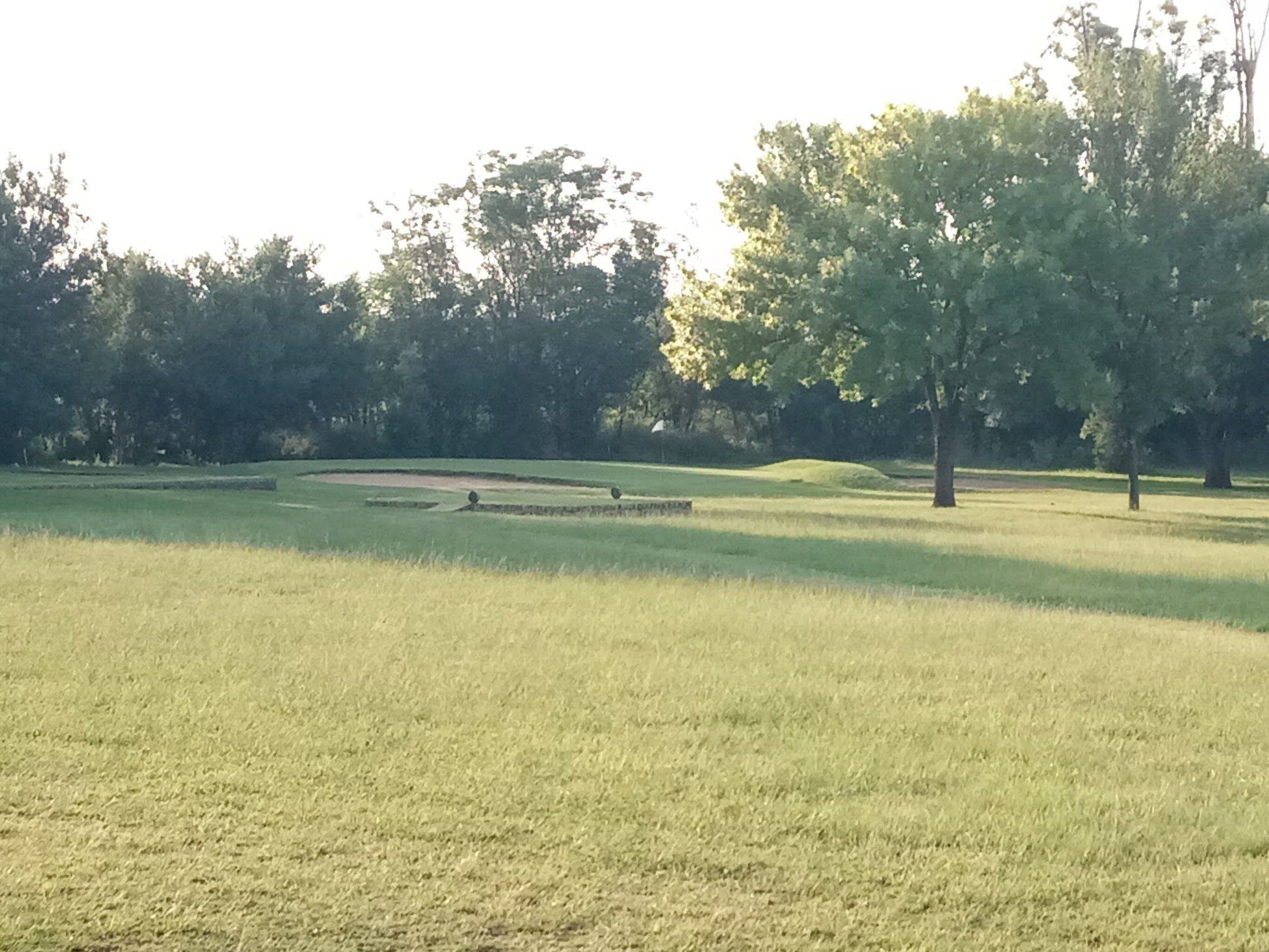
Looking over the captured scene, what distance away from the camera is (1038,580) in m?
16.2

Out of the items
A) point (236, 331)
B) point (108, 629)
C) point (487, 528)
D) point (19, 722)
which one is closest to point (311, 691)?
point (19, 722)

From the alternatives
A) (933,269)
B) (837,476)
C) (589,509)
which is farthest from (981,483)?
(589,509)

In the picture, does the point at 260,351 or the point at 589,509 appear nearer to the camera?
the point at 589,509

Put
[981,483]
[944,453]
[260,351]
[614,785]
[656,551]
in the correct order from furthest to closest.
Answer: [260,351]
[981,483]
[944,453]
[656,551]
[614,785]

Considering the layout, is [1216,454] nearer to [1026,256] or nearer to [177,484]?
[1026,256]

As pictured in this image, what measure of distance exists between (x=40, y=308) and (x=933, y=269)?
90.4 ft

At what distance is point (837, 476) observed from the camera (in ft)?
147

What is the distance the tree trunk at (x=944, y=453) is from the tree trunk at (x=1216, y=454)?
64.9 ft

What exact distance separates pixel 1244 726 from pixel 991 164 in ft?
80.9

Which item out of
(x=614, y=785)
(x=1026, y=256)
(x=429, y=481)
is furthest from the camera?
(x=429, y=481)

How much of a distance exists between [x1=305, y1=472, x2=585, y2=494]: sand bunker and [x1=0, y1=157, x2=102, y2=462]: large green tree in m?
9.55

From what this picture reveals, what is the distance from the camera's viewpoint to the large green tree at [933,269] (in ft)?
98.1

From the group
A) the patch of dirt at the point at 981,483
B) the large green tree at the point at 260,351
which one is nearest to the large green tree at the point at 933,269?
the patch of dirt at the point at 981,483

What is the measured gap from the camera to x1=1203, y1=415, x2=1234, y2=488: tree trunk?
4991 centimetres
